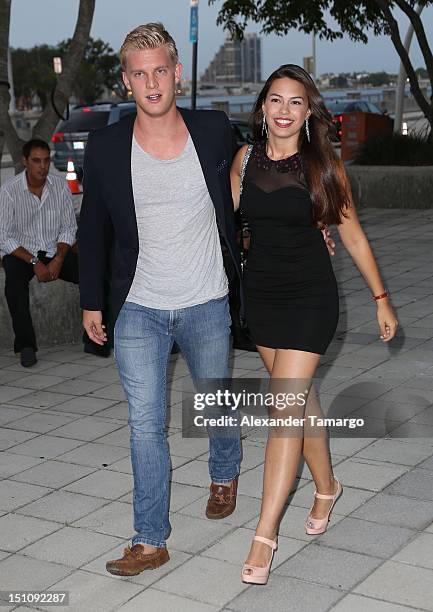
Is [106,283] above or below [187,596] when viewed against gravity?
above

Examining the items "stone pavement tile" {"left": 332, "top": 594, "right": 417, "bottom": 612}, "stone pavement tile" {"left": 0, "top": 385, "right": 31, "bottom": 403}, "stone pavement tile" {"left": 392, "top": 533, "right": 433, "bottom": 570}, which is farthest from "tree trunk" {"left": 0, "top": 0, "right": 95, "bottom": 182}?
"stone pavement tile" {"left": 332, "top": 594, "right": 417, "bottom": 612}

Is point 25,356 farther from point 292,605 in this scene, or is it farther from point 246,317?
point 292,605

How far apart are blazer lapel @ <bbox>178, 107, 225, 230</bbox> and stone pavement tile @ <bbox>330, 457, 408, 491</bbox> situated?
1616 mm

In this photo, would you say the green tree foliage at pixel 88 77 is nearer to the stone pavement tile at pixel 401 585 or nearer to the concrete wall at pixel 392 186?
the concrete wall at pixel 392 186

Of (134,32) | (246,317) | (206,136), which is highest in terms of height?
(134,32)

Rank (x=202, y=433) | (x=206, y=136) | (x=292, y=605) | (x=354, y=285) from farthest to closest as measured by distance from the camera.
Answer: (x=354, y=285) → (x=202, y=433) → (x=206, y=136) → (x=292, y=605)

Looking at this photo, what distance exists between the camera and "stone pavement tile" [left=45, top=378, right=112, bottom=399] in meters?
7.06

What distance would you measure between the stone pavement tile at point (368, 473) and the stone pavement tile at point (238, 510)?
1.65 ft

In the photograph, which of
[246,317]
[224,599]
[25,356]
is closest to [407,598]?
[224,599]

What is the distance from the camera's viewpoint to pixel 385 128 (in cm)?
2086

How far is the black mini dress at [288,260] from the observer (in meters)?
4.17

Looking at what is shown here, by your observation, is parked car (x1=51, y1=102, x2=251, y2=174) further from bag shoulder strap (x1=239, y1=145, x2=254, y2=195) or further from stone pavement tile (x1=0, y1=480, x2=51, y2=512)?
bag shoulder strap (x1=239, y1=145, x2=254, y2=195)

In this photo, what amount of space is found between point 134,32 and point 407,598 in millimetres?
2352

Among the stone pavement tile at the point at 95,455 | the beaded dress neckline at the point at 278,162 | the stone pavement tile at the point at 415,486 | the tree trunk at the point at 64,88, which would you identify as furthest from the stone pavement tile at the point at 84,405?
the tree trunk at the point at 64,88
